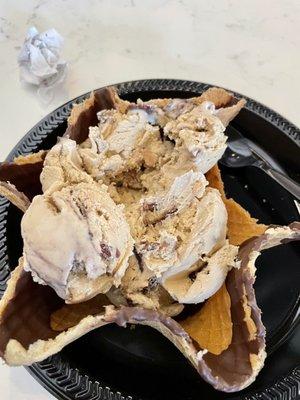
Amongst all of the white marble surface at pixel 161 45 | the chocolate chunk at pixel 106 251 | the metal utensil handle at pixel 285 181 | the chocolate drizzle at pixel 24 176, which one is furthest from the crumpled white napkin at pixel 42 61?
the chocolate chunk at pixel 106 251

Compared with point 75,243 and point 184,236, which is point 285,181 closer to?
point 184,236

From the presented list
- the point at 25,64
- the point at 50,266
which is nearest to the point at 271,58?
the point at 25,64

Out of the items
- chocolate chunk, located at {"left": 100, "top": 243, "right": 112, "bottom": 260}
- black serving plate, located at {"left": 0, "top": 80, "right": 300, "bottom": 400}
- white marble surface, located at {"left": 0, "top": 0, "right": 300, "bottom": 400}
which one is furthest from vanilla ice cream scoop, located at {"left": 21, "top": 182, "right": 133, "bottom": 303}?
white marble surface, located at {"left": 0, "top": 0, "right": 300, "bottom": 400}

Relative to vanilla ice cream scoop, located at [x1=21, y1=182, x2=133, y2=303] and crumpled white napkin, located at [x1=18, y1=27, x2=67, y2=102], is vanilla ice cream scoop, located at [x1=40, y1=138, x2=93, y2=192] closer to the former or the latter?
vanilla ice cream scoop, located at [x1=21, y1=182, x2=133, y2=303]

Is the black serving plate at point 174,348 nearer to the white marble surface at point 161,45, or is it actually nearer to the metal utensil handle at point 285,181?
the metal utensil handle at point 285,181

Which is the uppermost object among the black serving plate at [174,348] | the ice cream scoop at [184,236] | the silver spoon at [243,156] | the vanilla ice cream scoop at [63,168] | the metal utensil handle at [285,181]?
the vanilla ice cream scoop at [63,168]
